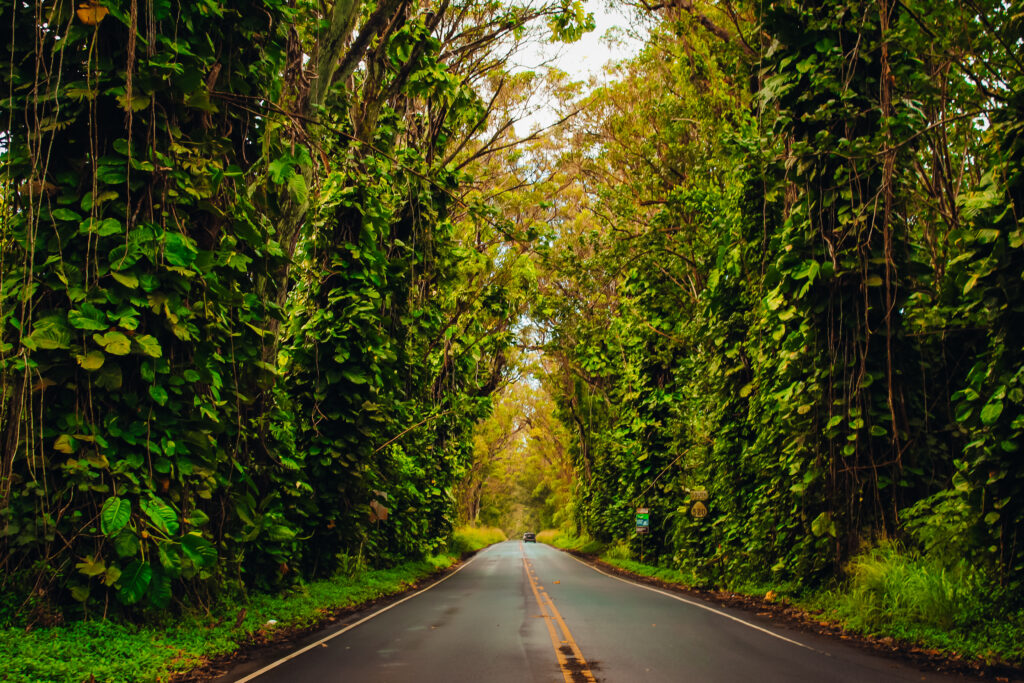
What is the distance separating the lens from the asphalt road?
21.7 ft

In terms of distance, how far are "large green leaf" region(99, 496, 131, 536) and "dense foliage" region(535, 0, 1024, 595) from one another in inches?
348

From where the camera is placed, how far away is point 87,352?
671cm

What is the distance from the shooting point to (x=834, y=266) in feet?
36.3

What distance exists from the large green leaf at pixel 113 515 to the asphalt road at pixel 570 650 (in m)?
1.74

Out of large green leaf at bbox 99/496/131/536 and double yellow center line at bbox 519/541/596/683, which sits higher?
large green leaf at bbox 99/496/131/536

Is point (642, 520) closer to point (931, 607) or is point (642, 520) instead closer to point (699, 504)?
point (699, 504)

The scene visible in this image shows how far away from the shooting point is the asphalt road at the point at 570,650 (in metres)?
6.62

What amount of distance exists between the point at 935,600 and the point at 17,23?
38.5 feet

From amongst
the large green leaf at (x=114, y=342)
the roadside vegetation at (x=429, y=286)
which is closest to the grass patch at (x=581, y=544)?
the roadside vegetation at (x=429, y=286)

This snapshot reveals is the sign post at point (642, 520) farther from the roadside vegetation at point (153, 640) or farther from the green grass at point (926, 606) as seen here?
the roadside vegetation at point (153, 640)

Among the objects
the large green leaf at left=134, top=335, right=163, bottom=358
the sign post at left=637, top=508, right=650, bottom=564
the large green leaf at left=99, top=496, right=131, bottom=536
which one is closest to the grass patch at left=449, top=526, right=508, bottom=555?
the sign post at left=637, top=508, right=650, bottom=564

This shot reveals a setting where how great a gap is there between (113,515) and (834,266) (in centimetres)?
1033

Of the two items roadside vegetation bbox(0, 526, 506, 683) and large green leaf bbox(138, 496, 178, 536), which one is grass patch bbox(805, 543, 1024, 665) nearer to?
roadside vegetation bbox(0, 526, 506, 683)

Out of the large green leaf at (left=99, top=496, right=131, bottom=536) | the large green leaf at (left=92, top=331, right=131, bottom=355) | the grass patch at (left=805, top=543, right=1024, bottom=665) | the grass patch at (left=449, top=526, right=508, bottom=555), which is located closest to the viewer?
the large green leaf at (left=99, top=496, right=131, bottom=536)
